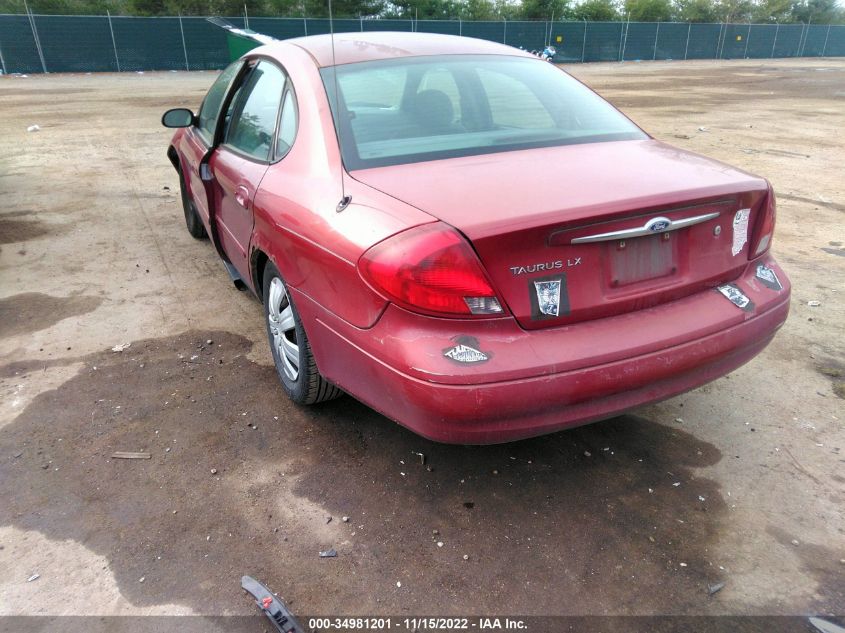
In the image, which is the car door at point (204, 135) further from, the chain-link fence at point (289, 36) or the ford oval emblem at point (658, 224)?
the chain-link fence at point (289, 36)

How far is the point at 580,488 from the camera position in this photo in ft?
8.79

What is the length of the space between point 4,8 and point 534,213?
40.8 metres

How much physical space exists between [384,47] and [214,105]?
5.29 ft

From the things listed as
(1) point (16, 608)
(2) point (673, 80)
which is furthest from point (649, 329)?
(2) point (673, 80)

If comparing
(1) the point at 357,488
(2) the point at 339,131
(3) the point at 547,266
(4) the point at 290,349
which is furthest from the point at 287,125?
(1) the point at 357,488

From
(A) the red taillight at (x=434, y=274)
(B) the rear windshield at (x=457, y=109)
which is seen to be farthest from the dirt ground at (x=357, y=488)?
(B) the rear windshield at (x=457, y=109)

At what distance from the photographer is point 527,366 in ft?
6.83

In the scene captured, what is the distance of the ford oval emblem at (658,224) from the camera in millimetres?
2233

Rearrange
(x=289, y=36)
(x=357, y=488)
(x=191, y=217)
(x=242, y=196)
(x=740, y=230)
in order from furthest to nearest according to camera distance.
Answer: (x=289, y=36)
(x=191, y=217)
(x=242, y=196)
(x=357, y=488)
(x=740, y=230)

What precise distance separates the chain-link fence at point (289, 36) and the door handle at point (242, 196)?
29.5 m

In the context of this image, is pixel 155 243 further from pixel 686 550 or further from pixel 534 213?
pixel 686 550

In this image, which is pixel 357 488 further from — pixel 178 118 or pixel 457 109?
pixel 178 118

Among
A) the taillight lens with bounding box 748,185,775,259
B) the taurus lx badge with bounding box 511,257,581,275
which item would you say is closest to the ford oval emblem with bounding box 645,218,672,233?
the taurus lx badge with bounding box 511,257,581,275

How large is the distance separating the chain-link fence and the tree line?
2964 millimetres
